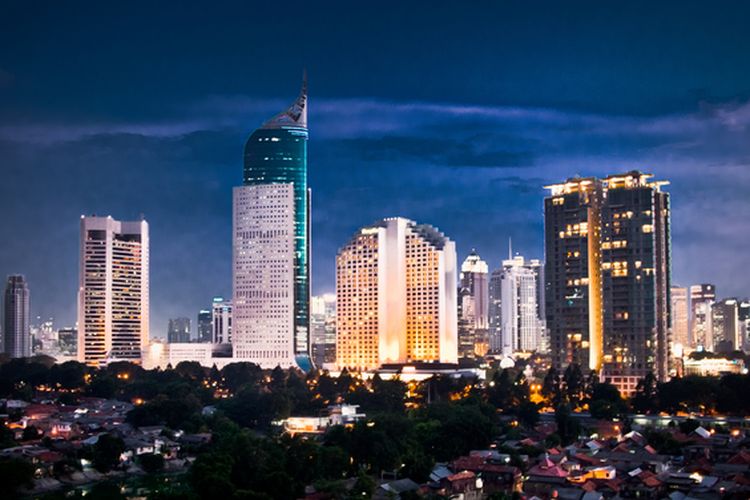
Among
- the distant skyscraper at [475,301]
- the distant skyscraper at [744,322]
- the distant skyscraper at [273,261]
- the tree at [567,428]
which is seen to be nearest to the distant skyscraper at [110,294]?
the distant skyscraper at [273,261]

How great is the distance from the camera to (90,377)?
46938 mm

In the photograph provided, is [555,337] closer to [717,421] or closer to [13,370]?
[717,421]

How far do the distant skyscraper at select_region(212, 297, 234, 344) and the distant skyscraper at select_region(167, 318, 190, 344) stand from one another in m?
17.6

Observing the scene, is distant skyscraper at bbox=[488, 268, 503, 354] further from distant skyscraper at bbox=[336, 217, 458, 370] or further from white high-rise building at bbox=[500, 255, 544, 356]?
distant skyscraper at bbox=[336, 217, 458, 370]

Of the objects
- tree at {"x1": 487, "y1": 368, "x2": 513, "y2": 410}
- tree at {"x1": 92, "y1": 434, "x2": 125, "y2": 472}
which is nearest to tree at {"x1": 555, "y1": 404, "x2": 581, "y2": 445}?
tree at {"x1": 487, "y1": 368, "x2": 513, "y2": 410}

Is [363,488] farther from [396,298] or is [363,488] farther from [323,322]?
[323,322]

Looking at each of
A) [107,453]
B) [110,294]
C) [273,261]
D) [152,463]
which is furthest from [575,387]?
[110,294]

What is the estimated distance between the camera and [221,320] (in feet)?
241

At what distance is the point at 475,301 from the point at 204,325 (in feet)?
71.2

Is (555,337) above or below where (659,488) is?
above

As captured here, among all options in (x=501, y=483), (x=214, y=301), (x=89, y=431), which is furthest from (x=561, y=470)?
(x=214, y=301)

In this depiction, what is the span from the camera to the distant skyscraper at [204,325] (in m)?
85.7

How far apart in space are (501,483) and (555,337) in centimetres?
1743

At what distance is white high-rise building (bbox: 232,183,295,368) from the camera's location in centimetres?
5347
